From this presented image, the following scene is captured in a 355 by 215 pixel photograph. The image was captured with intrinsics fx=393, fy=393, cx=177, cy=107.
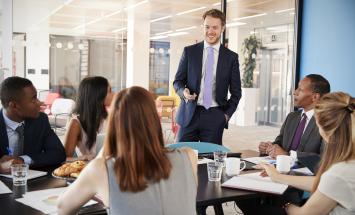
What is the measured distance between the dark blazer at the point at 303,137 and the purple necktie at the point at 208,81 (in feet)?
2.29

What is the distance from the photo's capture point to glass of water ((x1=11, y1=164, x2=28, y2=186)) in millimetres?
1792

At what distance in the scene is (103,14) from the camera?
5438 millimetres

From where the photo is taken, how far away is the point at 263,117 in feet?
32.5

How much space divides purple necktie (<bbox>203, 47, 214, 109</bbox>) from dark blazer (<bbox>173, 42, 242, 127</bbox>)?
54mm

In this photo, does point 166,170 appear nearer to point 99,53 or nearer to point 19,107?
point 19,107

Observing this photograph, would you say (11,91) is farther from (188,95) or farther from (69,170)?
(188,95)

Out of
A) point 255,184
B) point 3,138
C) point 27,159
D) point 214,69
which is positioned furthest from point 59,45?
point 255,184

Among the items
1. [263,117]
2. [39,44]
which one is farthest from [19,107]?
[263,117]

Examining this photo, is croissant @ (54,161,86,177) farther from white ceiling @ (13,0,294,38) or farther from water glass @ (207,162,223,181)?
white ceiling @ (13,0,294,38)

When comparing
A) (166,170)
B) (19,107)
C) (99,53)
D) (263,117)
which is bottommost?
(263,117)

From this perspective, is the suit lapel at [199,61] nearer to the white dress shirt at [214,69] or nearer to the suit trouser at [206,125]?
the white dress shirt at [214,69]

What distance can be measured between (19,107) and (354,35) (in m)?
3.56

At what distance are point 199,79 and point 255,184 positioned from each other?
168 centimetres

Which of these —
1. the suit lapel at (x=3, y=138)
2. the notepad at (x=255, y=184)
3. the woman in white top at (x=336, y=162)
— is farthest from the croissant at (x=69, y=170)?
the woman in white top at (x=336, y=162)
